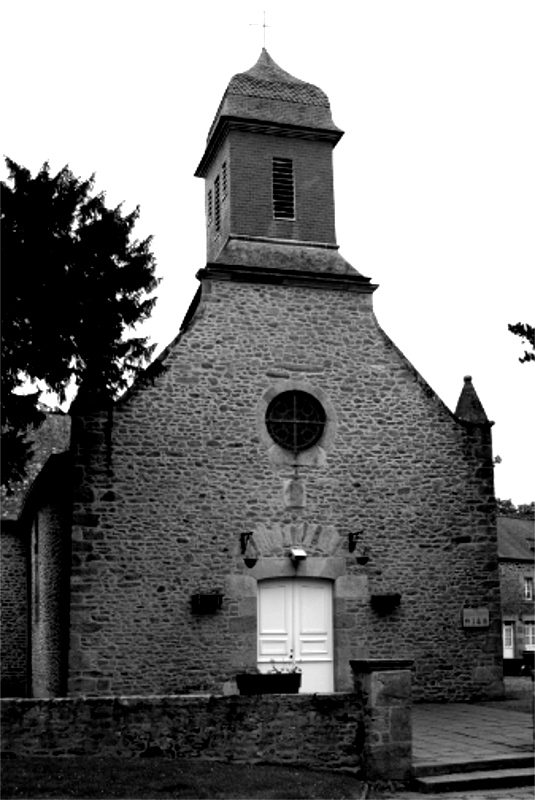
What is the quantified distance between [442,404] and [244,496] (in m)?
4.58

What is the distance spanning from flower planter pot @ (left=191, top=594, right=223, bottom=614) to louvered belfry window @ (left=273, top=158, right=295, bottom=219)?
323 inches

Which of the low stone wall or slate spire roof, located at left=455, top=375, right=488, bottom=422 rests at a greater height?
slate spire roof, located at left=455, top=375, right=488, bottom=422

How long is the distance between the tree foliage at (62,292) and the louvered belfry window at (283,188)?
5.44 m

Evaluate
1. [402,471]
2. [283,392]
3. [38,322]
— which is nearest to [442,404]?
[402,471]

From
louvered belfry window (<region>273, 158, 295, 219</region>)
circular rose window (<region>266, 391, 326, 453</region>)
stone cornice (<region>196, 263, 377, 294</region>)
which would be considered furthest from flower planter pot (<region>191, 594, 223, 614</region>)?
louvered belfry window (<region>273, 158, 295, 219</region>)

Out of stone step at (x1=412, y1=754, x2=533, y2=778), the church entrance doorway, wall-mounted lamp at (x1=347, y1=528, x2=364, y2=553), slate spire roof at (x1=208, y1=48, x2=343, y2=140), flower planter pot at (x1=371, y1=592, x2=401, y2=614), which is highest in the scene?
slate spire roof at (x1=208, y1=48, x2=343, y2=140)

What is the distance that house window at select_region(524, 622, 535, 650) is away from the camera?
43.8 m

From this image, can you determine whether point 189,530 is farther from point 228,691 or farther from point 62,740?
point 62,740

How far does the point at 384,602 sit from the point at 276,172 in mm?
9315

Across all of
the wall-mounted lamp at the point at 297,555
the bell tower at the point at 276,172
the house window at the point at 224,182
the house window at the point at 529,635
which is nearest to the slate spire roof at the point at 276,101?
the bell tower at the point at 276,172

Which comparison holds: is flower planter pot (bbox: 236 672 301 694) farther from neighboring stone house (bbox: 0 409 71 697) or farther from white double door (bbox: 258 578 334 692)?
neighboring stone house (bbox: 0 409 71 697)

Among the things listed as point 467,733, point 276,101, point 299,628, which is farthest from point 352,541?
point 276,101

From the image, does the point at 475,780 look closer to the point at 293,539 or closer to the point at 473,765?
the point at 473,765

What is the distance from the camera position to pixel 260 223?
20844 mm
